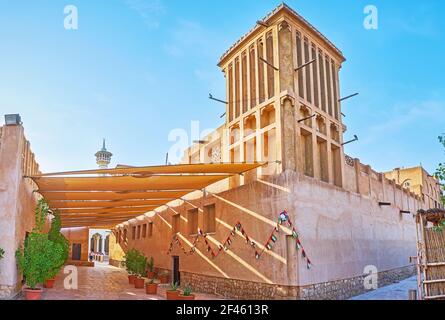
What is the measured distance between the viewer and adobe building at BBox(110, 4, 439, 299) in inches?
461

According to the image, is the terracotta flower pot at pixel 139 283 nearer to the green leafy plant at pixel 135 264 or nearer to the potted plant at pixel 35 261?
the green leafy plant at pixel 135 264

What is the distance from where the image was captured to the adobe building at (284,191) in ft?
38.4

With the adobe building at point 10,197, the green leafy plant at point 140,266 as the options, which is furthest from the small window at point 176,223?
the adobe building at point 10,197

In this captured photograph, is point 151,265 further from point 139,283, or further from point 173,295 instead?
point 173,295

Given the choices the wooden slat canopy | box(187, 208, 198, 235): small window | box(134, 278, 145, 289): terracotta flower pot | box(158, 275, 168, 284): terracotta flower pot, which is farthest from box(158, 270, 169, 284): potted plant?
the wooden slat canopy

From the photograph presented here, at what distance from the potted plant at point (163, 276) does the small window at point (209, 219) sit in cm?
472

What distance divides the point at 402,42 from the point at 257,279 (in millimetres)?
8565

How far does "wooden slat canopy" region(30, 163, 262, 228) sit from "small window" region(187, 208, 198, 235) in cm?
95

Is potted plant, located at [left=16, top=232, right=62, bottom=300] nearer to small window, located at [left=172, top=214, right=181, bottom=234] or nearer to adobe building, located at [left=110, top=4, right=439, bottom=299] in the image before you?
adobe building, located at [left=110, top=4, right=439, bottom=299]

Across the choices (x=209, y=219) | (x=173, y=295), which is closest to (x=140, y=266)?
(x=209, y=219)

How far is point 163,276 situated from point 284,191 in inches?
405
